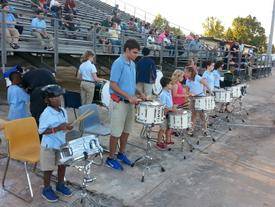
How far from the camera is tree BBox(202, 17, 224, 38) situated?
2338 inches

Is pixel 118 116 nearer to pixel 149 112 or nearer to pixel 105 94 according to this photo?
pixel 149 112

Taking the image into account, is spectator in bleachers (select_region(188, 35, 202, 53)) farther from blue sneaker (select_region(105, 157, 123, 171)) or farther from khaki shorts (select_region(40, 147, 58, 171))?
khaki shorts (select_region(40, 147, 58, 171))

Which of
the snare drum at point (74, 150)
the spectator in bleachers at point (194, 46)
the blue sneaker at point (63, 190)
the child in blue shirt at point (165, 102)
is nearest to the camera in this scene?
the snare drum at point (74, 150)

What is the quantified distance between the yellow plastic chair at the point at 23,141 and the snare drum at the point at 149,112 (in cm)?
178

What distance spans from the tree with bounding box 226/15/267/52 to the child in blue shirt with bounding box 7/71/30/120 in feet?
168

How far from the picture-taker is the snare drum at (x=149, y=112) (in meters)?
6.27

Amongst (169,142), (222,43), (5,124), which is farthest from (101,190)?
(222,43)

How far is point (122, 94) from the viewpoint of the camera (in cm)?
602

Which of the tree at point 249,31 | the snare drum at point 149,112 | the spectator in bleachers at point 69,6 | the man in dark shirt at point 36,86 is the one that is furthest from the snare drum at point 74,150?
the tree at point 249,31

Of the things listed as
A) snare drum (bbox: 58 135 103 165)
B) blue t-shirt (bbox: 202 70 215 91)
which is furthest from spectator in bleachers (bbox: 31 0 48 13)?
snare drum (bbox: 58 135 103 165)

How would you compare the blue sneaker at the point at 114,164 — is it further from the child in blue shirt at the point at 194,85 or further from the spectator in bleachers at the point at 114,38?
the spectator in bleachers at the point at 114,38

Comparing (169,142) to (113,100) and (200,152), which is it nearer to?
(200,152)

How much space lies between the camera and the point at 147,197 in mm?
5465

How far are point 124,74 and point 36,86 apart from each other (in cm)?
139
